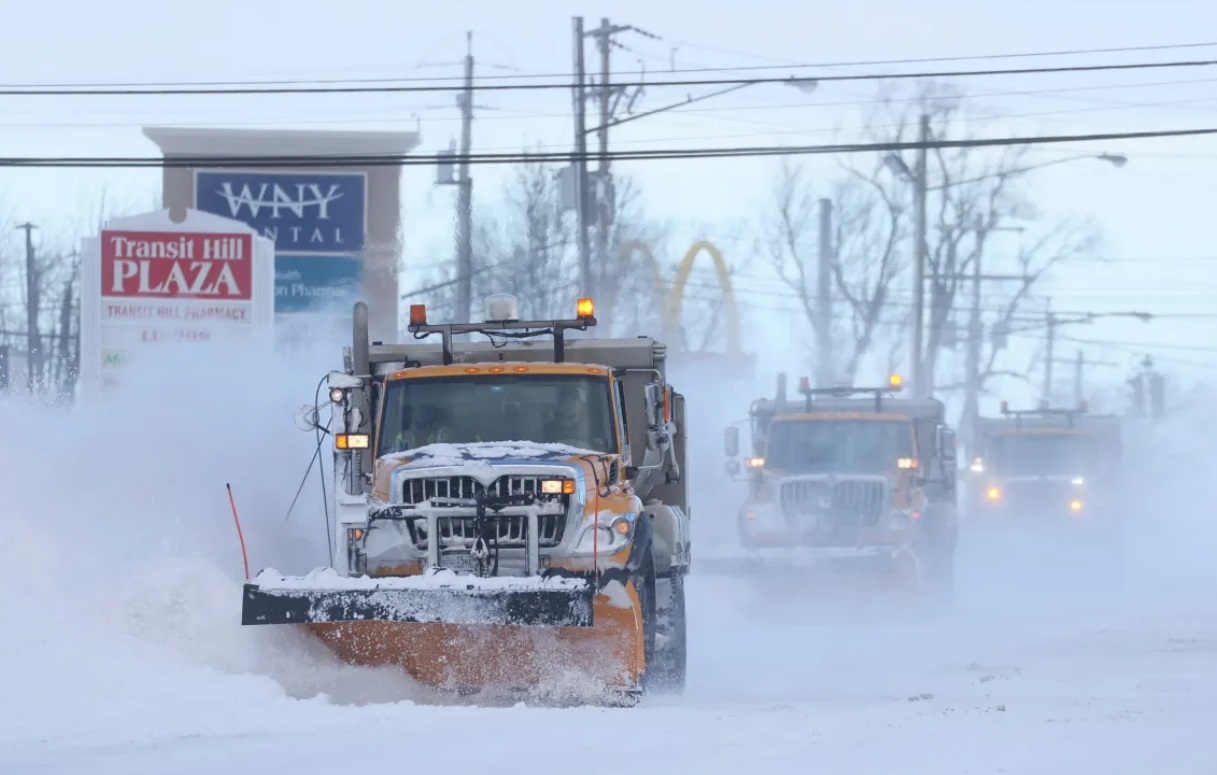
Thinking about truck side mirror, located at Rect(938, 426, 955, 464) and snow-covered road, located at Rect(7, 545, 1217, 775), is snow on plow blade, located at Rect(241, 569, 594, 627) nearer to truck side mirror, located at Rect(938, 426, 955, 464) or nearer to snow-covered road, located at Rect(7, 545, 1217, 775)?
snow-covered road, located at Rect(7, 545, 1217, 775)

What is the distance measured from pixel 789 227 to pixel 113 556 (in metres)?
49.5

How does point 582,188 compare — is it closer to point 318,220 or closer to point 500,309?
point 318,220

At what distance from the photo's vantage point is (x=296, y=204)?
135ft

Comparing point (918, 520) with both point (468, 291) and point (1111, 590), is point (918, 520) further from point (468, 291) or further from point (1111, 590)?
point (468, 291)

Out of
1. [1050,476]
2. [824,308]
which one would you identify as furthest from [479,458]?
[824,308]

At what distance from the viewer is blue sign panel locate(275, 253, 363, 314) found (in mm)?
39731

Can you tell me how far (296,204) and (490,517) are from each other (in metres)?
30.5

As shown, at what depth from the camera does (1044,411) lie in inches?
1337

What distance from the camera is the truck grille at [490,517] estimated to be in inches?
462

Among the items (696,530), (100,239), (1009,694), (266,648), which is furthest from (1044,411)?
(266,648)

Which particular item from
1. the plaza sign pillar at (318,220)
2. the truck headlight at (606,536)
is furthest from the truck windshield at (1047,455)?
the truck headlight at (606,536)

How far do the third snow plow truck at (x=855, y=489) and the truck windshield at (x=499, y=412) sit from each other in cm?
824

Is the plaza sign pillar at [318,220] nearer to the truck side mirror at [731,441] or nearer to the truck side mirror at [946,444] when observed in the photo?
the truck side mirror at [946,444]

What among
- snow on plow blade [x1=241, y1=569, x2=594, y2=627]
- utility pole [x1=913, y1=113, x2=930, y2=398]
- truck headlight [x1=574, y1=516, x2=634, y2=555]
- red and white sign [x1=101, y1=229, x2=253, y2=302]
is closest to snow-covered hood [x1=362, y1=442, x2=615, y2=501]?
truck headlight [x1=574, y1=516, x2=634, y2=555]
